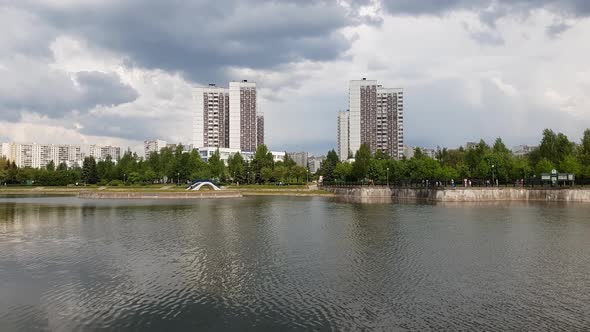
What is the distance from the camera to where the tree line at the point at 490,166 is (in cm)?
10388

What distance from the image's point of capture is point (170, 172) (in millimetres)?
150875

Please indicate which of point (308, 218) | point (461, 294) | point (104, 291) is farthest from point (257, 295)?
point (308, 218)

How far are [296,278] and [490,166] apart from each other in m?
91.7

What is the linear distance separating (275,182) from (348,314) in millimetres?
137203

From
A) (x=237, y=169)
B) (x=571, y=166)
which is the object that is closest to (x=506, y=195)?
(x=571, y=166)

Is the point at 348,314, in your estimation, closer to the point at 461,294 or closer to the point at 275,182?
the point at 461,294

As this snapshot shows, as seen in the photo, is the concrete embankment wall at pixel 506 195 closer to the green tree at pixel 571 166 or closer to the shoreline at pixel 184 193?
the green tree at pixel 571 166

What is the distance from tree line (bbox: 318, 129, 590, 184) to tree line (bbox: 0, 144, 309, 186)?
30.8 m

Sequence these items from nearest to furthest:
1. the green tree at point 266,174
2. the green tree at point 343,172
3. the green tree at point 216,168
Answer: the green tree at point 343,172 < the green tree at point 266,174 < the green tree at point 216,168

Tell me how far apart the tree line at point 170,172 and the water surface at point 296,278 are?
102406mm

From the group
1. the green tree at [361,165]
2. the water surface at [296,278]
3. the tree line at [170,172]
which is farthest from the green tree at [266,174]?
the water surface at [296,278]

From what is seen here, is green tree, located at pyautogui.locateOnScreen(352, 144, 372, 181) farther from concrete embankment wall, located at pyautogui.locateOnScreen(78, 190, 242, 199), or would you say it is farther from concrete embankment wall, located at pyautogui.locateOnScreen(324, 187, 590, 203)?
concrete embankment wall, located at pyautogui.locateOnScreen(78, 190, 242, 199)

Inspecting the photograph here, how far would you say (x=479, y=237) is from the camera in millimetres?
40500

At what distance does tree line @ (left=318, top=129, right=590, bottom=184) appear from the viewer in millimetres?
103875
